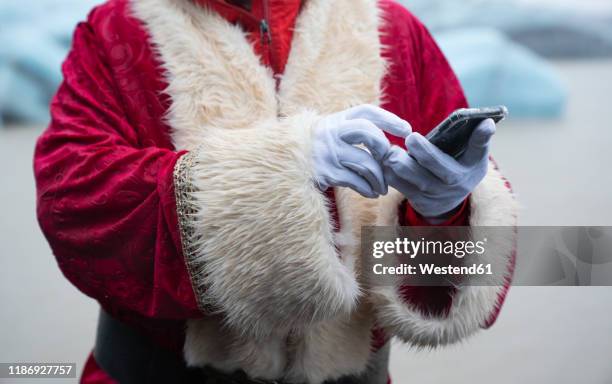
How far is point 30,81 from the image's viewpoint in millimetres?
1885

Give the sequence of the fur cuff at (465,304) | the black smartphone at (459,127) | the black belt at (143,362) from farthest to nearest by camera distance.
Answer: the black belt at (143,362) < the fur cuff at (465,304) < the black smartphone at (459,127)

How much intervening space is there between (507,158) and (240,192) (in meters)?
1.46

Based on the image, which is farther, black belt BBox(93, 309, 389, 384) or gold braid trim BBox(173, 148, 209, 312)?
black belt BBox(93, 309, 389, 384)

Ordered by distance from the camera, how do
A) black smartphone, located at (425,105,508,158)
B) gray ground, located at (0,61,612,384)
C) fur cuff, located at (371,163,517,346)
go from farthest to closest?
gray ground, located at (0,61,612,384) → fur cuff, located at (371,163,517,346) → black smartphone, located at (425,105,508,158)

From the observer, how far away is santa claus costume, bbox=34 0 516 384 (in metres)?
0.63

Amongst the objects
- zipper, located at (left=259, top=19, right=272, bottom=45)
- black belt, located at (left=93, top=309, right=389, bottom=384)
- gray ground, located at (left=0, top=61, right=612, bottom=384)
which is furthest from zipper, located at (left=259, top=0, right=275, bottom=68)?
gray ground, located at (left=0, top=61, right=612, bottom=384)

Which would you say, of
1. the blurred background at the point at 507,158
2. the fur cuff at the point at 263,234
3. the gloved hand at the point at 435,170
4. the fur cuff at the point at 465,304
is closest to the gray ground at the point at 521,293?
the blurred background at the point at 507,158

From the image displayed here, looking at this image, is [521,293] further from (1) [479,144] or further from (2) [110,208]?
(2) [110,208]

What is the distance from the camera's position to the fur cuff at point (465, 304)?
2.33 feet

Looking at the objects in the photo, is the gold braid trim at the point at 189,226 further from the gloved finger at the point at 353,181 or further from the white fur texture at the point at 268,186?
the gloved finger at the point at 353,181

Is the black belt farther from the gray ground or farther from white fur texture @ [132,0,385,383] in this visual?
the gray ground

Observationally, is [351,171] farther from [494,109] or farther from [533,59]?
[533,59]

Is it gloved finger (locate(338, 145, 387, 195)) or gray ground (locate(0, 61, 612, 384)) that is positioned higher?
gloved finger (locate(338, 145, 387, 195))

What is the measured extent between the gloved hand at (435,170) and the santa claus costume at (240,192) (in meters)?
0.07
